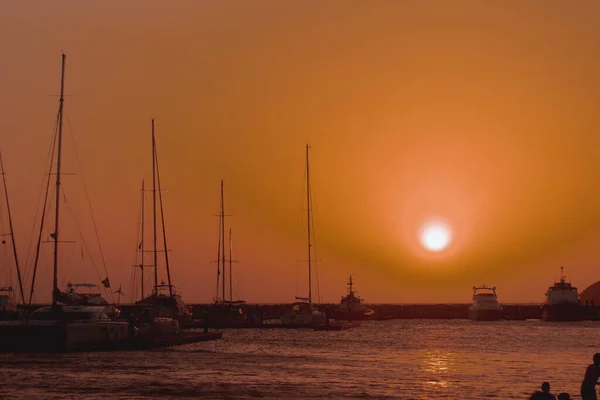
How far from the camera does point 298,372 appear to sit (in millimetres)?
51531

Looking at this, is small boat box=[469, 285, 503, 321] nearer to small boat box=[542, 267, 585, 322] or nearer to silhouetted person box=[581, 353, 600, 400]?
small boat box=[542, 267, 585, 322]

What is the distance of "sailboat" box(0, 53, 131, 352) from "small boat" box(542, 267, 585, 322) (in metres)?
103

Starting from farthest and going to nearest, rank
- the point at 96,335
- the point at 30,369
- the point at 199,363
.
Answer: the point at 96,335 → the point at 199,363 → the point at 30,369

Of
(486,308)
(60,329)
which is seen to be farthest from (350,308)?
(60,329)

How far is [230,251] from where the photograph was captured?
121m

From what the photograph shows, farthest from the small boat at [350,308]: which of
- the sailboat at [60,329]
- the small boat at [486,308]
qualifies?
the sailboat at [60,329]

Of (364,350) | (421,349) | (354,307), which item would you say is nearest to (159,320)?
(364,350)

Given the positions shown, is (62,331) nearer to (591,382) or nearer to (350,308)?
(591,382)

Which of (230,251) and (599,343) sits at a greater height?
(230,251)

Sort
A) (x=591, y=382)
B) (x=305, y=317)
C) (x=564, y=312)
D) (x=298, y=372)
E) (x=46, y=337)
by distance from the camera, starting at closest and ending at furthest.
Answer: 1. (x=591, y=382)
2. (x=298, y=372)
3. (x=46, y=337)
4. (x=305, y=317)
5. (x=564, y=312)

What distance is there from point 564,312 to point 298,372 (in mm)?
109287

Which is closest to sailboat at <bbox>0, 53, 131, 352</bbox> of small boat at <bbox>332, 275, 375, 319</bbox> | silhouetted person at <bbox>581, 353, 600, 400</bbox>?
silhouetted person at <bbox>581, 353, 600, 400</bbox>

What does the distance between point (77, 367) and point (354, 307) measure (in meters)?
106

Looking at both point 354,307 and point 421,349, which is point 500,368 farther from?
point 354,307
